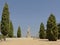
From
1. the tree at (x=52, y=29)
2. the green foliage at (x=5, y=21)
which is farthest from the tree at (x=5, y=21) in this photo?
the tree at (x=52, y=29)

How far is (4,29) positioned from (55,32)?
1107 cm

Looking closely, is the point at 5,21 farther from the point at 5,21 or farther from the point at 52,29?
the point at 52,29

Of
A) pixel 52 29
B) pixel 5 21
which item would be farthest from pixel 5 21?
pixel 52 29

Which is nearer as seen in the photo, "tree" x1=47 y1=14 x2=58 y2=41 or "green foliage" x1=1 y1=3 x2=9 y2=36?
"tree" x1=47 y1=14 x2=58 y2=41

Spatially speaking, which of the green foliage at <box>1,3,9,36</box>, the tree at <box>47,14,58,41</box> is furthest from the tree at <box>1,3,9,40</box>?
the tree at <box>47,14,58,41</box>

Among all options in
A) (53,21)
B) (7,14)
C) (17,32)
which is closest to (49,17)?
(53,21)

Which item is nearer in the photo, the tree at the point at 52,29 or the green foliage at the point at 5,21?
the tree at the point at 52,29

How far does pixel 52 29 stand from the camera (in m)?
33.4

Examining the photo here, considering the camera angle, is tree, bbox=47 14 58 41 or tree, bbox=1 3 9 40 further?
tree, bbox=1 3 9 40

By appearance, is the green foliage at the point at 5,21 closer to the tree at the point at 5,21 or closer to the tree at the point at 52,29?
the tree at the point at 5,21

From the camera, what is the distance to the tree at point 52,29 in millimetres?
32938

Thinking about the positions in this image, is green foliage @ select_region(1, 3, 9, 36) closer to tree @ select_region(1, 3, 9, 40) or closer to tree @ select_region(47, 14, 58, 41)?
tree @ select_region(1, 3, 9, 40)

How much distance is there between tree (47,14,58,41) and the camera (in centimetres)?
3294

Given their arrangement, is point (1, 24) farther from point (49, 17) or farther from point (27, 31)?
point (27, 31)
